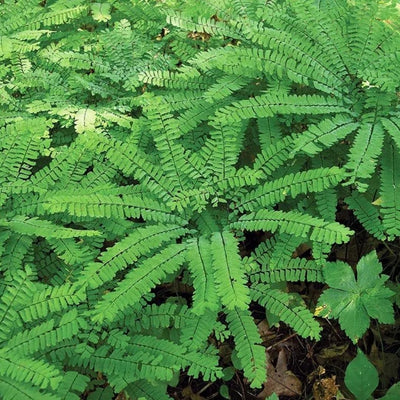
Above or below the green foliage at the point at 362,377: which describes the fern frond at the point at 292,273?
above

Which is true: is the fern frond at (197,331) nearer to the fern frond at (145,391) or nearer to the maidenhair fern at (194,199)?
the maidenhair fern at (194,199)

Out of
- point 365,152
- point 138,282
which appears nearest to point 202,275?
point 138,282

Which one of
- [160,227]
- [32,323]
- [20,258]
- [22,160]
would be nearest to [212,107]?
[160,227]

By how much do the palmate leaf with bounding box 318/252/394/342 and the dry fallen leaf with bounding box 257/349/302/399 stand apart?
19.6 inches

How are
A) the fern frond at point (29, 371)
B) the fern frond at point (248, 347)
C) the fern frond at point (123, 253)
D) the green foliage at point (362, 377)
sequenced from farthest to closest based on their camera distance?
the green foliage at point (362, 377), the fern frond at point (248, 347), the fern frond at point (123, 253), the fern frond at point (29, 371)

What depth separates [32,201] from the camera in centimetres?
229

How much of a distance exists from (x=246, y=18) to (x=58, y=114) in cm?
124

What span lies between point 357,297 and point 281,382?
0.68 m

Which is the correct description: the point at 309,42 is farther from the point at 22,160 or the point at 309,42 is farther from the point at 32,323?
the point at 32,323

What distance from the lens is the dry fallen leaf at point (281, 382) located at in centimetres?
253

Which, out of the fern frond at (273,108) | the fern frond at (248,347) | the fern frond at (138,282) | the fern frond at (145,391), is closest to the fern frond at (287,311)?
the fern frond at (248,347)

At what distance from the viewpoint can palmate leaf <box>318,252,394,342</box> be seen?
2.26 meters

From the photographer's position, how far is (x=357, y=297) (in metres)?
2.31

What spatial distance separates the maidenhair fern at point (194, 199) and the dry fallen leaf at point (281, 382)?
0.43 m
